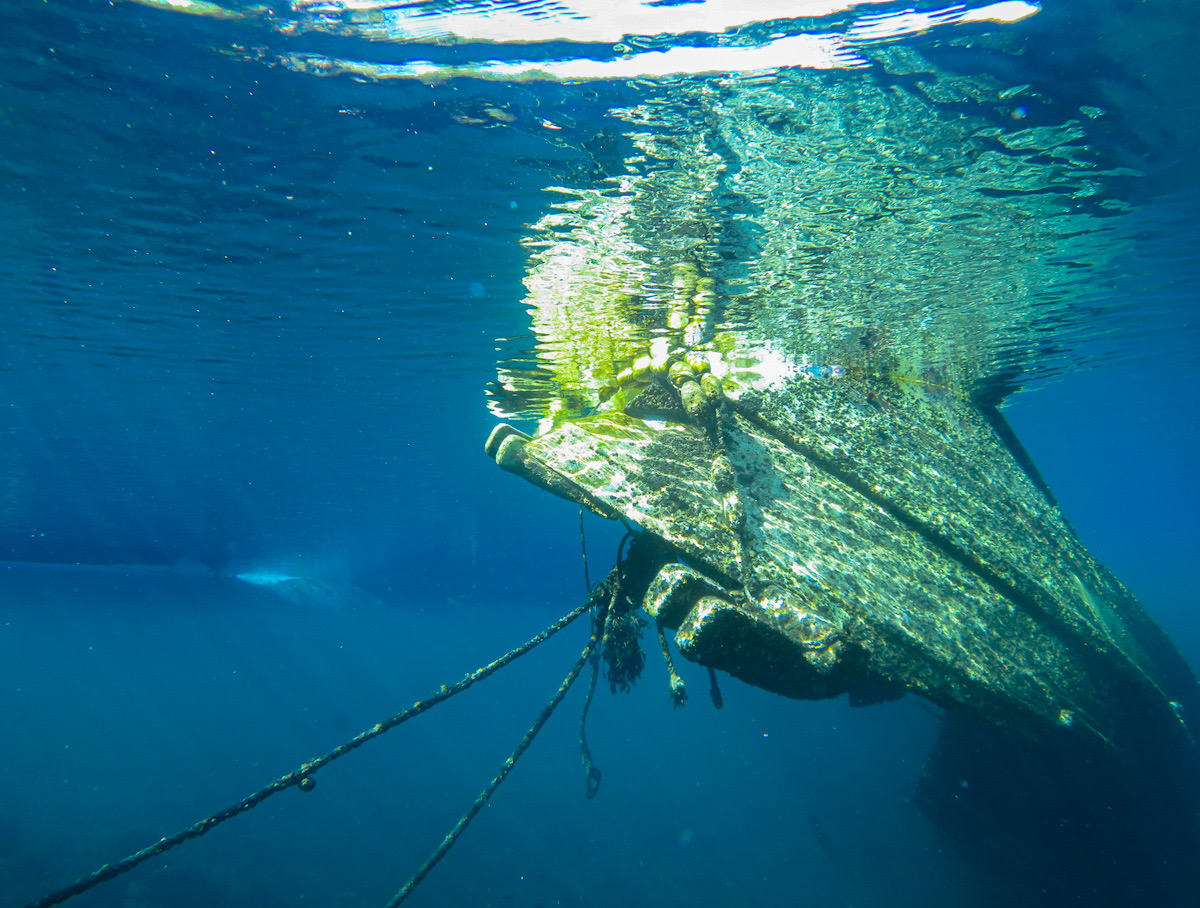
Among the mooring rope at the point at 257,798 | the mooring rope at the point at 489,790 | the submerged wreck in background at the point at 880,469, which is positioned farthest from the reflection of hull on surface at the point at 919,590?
A: the mooring rope at the point at 257,798

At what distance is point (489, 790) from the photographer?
11.2 feet

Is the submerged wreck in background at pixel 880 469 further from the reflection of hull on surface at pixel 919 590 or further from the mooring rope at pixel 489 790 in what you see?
the mooring rope at pixel 489 790

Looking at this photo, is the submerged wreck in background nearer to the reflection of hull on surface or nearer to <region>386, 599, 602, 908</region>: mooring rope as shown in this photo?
the reflection of hull on surface

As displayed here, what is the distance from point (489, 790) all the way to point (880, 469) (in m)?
6.01

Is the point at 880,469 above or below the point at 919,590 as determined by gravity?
above

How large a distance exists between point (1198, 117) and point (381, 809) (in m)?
28.4

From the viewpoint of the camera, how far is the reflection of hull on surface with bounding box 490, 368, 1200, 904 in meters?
4.23

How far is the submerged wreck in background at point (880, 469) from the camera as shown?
15.0 ft

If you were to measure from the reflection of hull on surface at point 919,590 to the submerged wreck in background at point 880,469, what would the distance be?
32mm

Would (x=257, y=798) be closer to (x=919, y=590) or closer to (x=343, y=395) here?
(x=919, y=590)

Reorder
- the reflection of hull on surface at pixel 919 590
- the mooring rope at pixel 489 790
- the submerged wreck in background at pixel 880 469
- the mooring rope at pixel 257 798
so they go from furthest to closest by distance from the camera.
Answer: the submerged wreck in background at pixel 880 469
the reflection of hull on surface at pixel 919 590
the mooring rope at pixel 489 790
the mooring rope at pixel 257 798

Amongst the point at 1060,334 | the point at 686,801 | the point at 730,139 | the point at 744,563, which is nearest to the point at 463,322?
the point at 730,139

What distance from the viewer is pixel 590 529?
50344 mm

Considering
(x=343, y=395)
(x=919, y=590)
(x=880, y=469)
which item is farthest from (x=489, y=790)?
(x=343, y=395)
